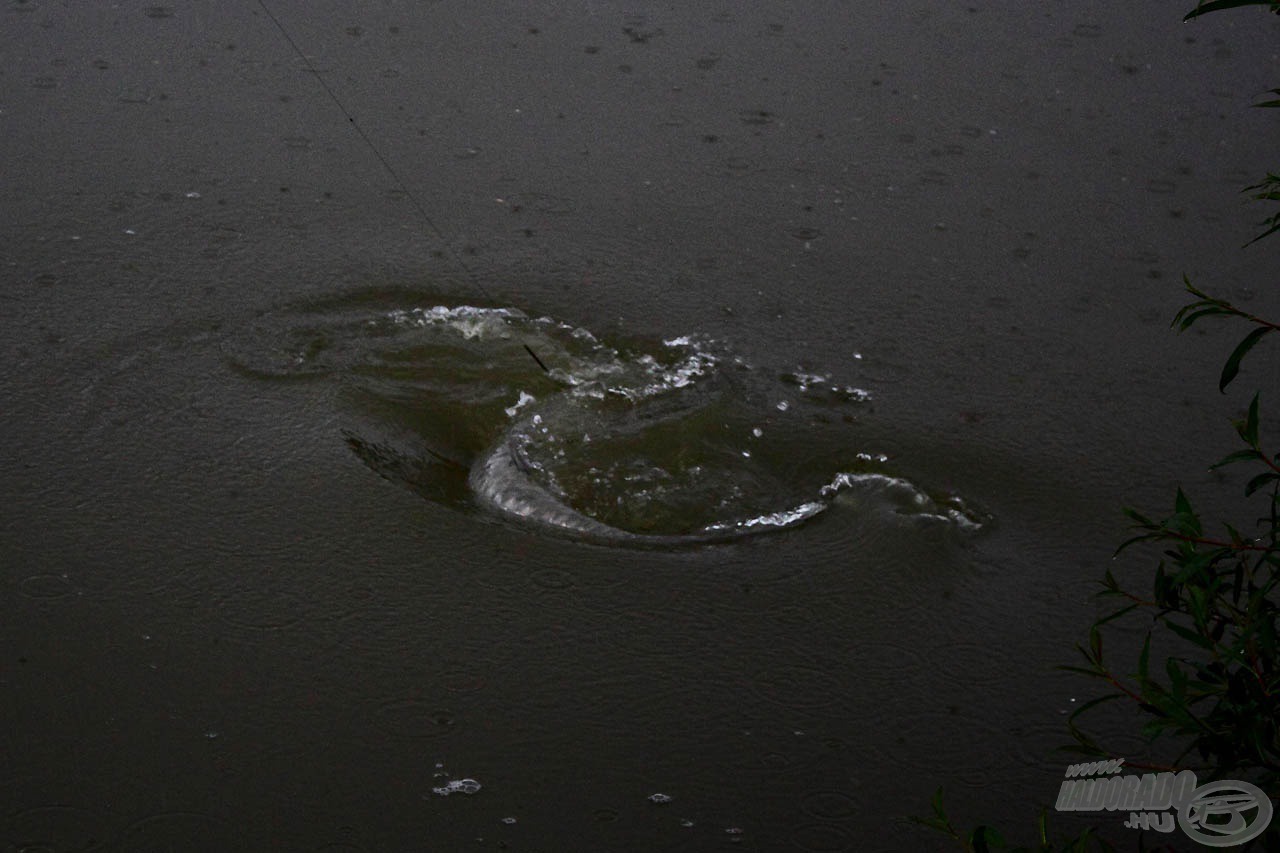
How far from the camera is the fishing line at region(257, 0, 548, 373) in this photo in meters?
4.81

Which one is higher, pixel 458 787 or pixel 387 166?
pixel 387 166

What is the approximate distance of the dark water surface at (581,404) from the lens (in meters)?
3.15

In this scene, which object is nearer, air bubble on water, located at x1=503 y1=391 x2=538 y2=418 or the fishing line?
air bubble on water, located at x1=503 y1=391 x2=538 y2=418

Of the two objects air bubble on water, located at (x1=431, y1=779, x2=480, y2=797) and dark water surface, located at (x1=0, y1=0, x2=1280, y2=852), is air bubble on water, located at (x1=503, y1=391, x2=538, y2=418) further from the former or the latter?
air bubble on water, located at (x1=431, y1=779, x2=480, y2=797)

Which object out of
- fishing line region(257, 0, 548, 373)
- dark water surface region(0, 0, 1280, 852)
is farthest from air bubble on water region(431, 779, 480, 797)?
fishing line region(257, 0, 548, 373)

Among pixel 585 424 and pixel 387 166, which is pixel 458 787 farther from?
pixel 387 166

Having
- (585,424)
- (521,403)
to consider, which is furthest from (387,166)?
(585,424)

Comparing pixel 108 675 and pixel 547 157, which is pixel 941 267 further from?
pixel 108 675

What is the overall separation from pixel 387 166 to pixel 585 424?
1789 millimetres

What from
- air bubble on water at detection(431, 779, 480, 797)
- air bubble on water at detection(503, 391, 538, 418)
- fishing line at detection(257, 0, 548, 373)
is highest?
fishing line at detection(257, 0, 548, 373)

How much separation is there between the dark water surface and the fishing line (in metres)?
0.03

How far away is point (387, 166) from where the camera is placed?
17.8 ft

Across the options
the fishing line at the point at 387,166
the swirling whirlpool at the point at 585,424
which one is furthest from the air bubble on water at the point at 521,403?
the fishing line at the point at 387,166

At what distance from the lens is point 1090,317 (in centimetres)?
489
